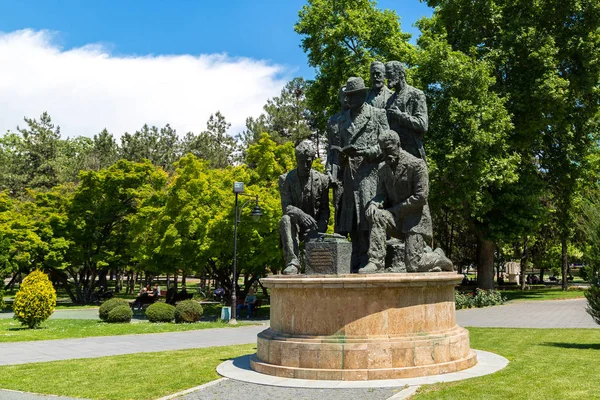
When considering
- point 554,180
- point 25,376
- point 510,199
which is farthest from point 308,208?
point 554,180

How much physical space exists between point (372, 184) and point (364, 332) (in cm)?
273

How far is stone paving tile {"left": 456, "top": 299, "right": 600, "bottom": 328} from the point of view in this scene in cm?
1867

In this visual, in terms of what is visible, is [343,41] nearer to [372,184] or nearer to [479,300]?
[479,300]

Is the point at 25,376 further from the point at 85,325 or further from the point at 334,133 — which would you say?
the point at 85,325

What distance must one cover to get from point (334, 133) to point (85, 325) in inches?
564

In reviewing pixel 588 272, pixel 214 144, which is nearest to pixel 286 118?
pixel 214 144

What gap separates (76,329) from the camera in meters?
19.3

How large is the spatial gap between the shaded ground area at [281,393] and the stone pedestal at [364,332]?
0.66 m

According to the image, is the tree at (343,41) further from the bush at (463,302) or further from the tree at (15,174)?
the tree at (15,174)

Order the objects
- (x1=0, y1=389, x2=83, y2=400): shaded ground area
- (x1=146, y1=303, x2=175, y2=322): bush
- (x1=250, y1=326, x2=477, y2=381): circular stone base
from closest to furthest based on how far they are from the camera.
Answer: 1. (x1=0, y1=389, x2=83, y2=400): shaded ground area
2. (x1=250, y1=326, x2=477, y2=381): circular stone base
3. (x1=146, y1=303, x2=175, y2=322): bush

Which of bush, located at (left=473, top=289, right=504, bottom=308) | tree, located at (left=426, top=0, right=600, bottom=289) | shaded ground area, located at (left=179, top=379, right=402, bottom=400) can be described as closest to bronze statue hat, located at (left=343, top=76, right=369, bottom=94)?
shaded ground area, located at (left=179, top=379, right=402, bottom=400)

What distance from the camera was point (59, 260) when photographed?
33812 mm

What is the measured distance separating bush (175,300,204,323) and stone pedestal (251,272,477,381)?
13.8 m

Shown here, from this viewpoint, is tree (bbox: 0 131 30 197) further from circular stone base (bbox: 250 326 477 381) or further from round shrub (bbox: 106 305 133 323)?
circular stone base (bbox: 250 326 477 381)
